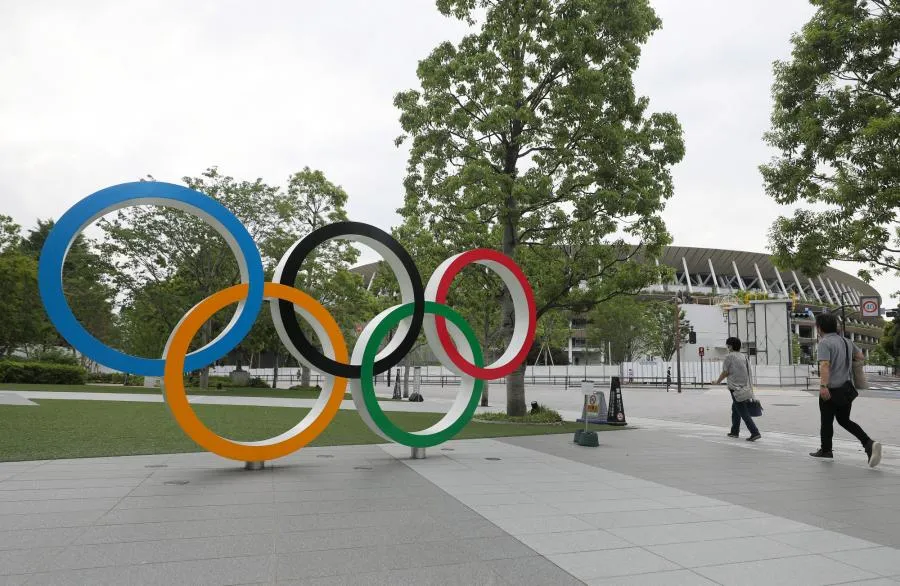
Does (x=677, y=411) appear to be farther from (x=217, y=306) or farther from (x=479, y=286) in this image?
(x=217, y=306)

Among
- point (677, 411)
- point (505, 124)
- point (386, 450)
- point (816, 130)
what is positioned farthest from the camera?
point (677, 411)

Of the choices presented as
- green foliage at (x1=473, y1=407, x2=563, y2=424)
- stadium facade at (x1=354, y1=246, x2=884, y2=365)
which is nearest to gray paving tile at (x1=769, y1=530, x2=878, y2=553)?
green foliage at (x1=473, y1=407, x2=563, y2=424)

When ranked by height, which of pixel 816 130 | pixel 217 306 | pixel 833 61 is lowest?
pixel 217 306

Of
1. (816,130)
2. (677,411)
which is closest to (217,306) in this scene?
(816,130)

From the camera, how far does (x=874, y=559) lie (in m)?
4.20

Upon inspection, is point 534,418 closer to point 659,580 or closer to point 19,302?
point 659,580

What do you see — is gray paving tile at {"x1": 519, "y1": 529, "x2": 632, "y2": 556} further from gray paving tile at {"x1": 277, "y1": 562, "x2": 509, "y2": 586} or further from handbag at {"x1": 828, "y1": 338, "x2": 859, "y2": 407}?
handbag at {"x1": 828, "y1": 338, "x2": 859, "y2": 407}

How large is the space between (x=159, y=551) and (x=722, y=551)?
12.6ft

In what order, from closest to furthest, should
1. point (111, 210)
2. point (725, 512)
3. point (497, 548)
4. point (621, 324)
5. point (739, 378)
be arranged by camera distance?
point (497, 548)
point (725, 512)
point (111, 210)
point (739, 378)
point (621, 324)

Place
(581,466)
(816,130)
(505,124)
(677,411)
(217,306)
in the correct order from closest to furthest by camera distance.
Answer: (217,306) < (581,466) < (816,130) < (505,124) < (677,411)

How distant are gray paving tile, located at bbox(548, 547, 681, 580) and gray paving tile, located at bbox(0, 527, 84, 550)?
3.37 meters

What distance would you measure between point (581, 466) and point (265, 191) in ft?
72.8

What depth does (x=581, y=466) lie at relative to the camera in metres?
8.10

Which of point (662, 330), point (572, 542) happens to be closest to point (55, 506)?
point (572, 542)
